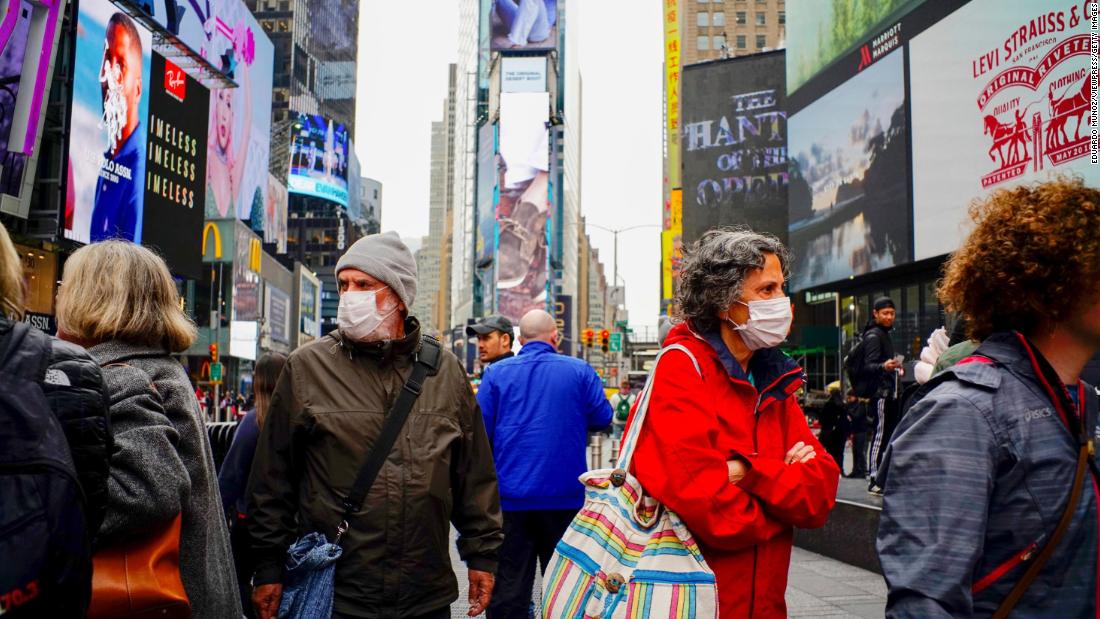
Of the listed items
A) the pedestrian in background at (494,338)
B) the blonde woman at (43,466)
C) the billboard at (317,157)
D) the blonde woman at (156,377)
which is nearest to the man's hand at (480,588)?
the blonde woman at (156,377)

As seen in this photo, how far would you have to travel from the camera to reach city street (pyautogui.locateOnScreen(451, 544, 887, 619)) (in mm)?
6965

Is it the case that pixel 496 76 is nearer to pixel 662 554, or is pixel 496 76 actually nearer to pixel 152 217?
pixel 152 217

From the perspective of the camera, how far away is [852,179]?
86.5 ft

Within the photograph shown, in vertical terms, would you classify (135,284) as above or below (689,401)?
above

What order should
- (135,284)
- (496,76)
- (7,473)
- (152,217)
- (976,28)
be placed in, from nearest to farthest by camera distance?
(7,473)
(135,284)
(976,28)
(152,217)
(496,76)

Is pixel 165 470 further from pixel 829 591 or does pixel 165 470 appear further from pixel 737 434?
pixel 829 591

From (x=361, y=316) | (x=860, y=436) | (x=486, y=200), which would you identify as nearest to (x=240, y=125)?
(x=860, y=436)

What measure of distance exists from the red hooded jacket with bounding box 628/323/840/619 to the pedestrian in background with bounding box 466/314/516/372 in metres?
4.08

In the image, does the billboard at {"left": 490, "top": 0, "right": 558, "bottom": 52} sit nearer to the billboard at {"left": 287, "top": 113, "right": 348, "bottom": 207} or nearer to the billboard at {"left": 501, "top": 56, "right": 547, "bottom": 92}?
the billboard at {"left": 501, "top": 56, "right": 547, "bottom": 92}

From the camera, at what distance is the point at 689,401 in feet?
10.4

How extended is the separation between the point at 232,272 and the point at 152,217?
25.4m

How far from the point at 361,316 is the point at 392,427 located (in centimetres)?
51

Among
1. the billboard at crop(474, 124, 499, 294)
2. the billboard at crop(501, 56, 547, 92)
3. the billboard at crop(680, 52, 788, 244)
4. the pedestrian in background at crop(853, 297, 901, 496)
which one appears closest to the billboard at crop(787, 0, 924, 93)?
the pedestrian in background at crop(853, 297, 901, 496)

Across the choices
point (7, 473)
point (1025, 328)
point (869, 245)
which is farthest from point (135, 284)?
point (869, 245)
